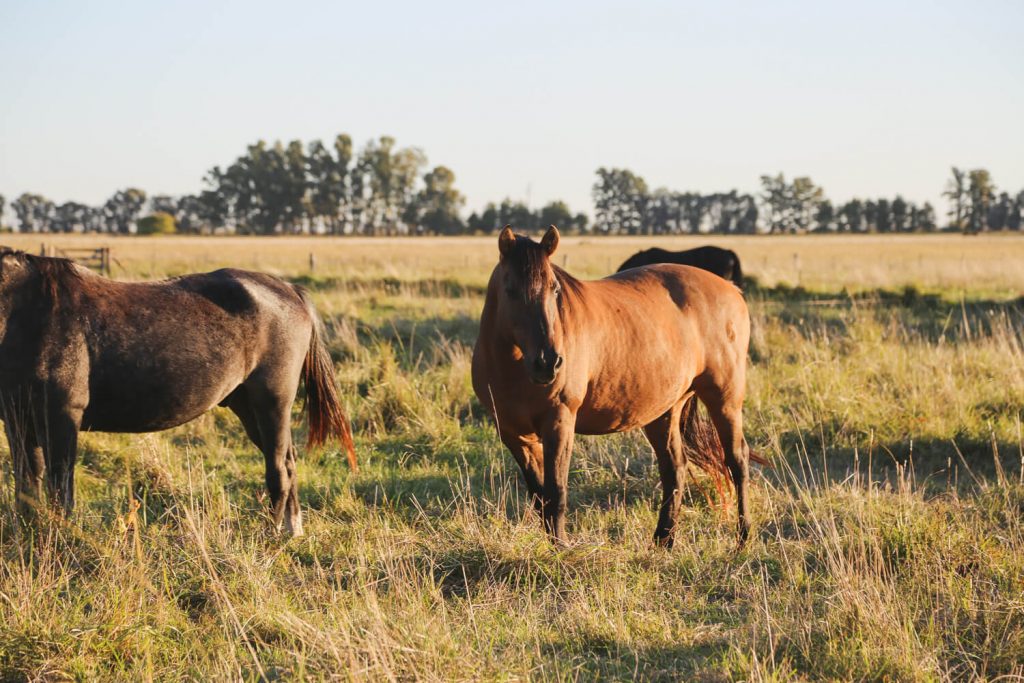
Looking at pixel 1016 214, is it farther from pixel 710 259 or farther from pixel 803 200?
pixel 710 259

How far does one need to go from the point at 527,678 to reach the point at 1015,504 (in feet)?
12.7

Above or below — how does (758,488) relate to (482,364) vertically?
below

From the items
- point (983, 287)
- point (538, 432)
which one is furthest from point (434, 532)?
point (983, 287)

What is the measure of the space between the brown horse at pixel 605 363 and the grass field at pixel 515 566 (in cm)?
35

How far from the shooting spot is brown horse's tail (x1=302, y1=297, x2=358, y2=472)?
221 inches

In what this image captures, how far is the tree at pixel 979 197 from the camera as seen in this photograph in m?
98.9

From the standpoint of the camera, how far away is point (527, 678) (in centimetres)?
308

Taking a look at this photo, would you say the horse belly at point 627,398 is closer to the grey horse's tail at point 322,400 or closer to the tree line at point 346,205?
the grey horse's tail at point 322,400

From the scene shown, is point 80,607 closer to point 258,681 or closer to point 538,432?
point 258,681

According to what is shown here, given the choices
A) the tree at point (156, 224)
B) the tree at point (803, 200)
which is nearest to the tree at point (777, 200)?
the tree at point (803, 200)

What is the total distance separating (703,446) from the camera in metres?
5.72

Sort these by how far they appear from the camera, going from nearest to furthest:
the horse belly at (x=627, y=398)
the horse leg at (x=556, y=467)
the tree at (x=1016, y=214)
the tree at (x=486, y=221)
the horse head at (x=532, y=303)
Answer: the horse head at (x=532, y=303) < the horse leg at (x=556, y=467) < the horse belly at (x=627, y=398) < the tree at (x=486, y=221) < the tree at (x=1016, y=214)

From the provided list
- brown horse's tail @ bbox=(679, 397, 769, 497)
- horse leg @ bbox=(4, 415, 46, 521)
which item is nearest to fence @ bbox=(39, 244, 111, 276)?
horse leg @ bbox=(4, 415, 46, 521)

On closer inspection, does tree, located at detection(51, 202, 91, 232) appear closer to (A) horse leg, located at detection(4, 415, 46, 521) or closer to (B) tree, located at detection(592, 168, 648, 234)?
(B) tree, located at detection(592, 168, 648, 234)
